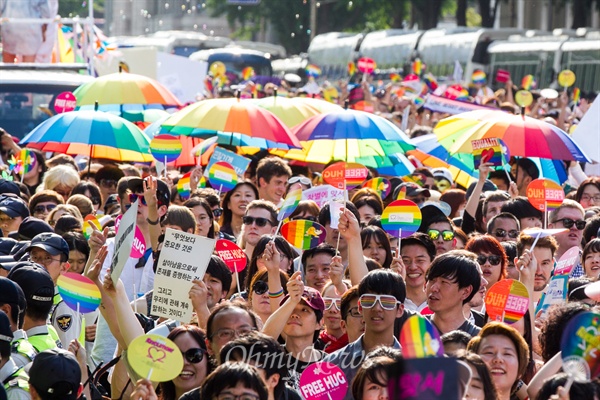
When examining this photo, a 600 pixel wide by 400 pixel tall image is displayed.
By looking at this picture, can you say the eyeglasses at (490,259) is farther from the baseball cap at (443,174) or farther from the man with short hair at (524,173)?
the baseball cap at (443,174)

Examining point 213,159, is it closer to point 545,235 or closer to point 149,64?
point 545,235

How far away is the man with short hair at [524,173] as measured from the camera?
12.0 metres

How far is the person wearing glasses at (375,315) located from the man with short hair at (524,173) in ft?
18.5

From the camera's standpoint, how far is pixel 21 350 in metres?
6.04

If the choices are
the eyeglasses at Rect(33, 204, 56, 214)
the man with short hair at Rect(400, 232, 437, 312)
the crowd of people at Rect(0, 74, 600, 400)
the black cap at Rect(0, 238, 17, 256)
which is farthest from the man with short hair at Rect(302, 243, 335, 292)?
the eyeglasses at Rect(33, 204, 56, 214)

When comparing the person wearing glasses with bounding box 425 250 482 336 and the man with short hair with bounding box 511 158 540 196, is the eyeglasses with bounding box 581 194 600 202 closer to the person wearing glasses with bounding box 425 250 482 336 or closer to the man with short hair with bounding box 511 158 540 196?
the man with short hair with bounding box 511 158 540 196

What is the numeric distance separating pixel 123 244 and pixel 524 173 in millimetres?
6165

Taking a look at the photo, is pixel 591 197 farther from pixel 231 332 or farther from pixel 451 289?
pixel 231 332

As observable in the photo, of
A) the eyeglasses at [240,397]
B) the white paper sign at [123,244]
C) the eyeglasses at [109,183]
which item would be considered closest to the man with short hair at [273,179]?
the eyeglasses at [109,183]

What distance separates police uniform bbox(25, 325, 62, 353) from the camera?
20.6 feet

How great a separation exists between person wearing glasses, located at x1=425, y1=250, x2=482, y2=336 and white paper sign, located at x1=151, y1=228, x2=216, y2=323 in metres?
1.15

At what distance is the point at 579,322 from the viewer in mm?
4461

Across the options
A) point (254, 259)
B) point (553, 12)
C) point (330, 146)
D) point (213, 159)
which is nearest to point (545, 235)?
point (254, 259)

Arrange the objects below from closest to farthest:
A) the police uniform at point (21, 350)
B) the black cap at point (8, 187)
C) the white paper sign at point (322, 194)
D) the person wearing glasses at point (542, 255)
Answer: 1. the police uniform at point (21, 350)
2. the person wearing glasses at point (542, 255)
3. the white paper sign at point (322, 194)
4. the black cap at point (8, 187)
